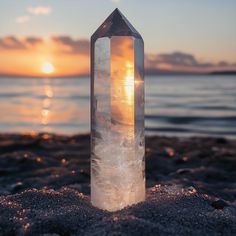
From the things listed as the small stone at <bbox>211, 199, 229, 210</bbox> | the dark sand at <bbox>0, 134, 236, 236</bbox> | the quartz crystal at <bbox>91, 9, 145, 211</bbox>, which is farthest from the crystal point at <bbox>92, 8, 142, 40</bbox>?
the small stone at <bbox>211, 199, 229, 210</bbox>

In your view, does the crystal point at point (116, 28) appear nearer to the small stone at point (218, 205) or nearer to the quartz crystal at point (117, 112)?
the quartz crystal at point (117, 112)

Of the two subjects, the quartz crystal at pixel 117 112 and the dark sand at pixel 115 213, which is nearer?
the dark sand at pixel 115 213

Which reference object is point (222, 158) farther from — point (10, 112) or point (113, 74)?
point (10, 112)

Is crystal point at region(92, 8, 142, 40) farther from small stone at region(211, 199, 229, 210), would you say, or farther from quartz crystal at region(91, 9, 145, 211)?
small stone at region(211, 199, 229, 210)

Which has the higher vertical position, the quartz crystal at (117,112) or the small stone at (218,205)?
the quartz crystal at (117,112)

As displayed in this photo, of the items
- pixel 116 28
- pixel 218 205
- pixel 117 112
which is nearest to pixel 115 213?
pixel 117 112

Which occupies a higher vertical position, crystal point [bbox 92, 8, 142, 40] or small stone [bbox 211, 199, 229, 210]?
crystal point [bbox 92, 8, 142, 40]

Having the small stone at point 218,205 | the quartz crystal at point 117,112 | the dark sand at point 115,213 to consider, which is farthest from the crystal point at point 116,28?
the small stone at point 218,205

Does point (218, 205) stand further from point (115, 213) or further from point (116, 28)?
point (116, 28)
